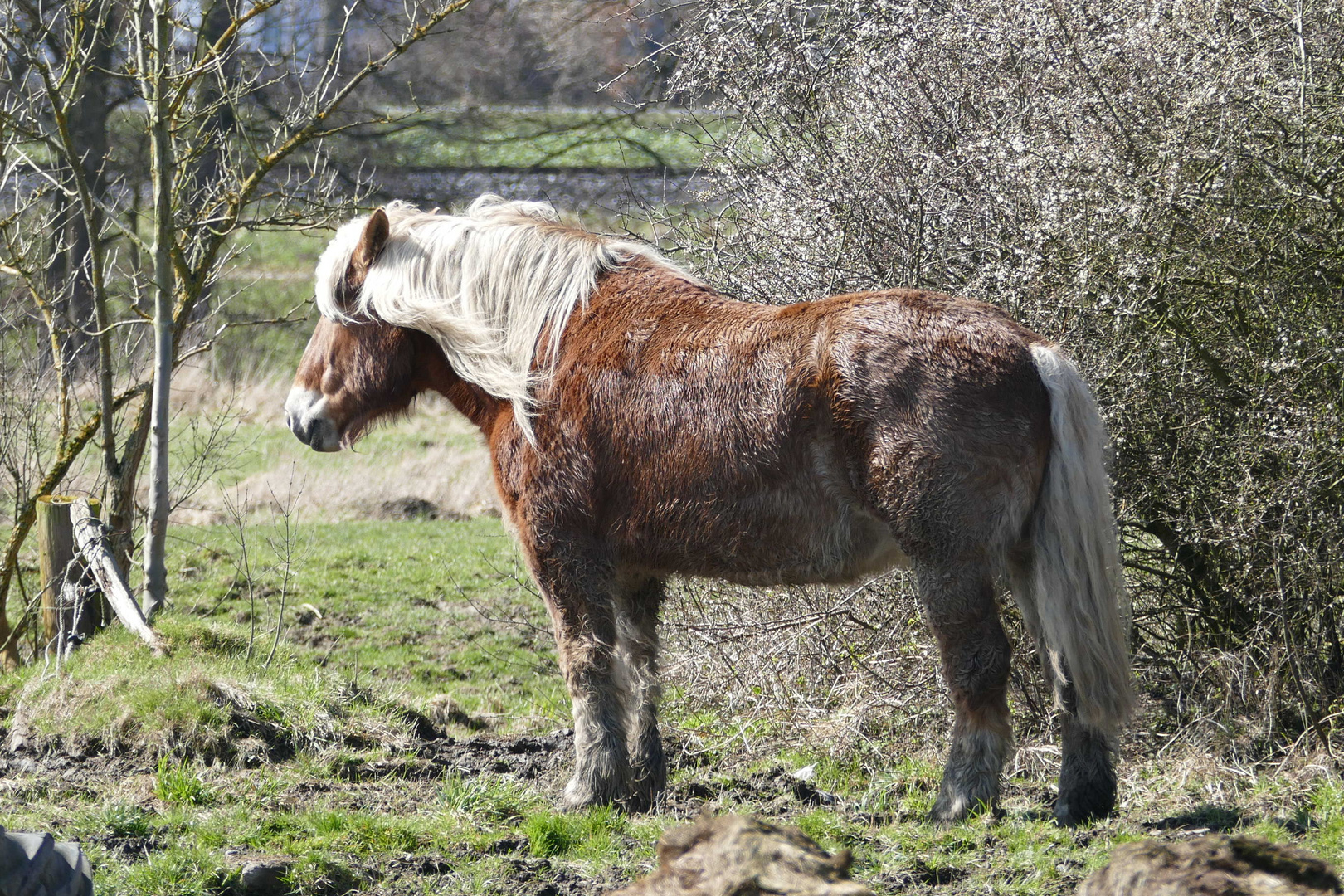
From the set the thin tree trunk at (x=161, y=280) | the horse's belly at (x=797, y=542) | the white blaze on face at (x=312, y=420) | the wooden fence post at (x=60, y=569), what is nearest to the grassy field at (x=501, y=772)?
the wooden fence post at (x=60, y=569)

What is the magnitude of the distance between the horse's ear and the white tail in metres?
2.62

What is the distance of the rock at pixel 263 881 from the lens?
3717mm

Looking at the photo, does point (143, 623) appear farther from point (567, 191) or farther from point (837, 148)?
point (567, 191)

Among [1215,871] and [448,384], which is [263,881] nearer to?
[448,384]

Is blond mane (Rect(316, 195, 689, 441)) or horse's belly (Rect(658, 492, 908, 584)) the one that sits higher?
blond mane (Rect(316, 195, 689, 441))

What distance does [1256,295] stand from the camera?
471 centimetres

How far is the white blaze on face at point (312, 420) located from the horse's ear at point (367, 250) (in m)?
0.50

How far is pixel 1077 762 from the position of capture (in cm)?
413

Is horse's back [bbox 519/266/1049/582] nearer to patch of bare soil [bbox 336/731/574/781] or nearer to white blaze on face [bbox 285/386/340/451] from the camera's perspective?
white blaze on face [bbox 285/386/340/451]

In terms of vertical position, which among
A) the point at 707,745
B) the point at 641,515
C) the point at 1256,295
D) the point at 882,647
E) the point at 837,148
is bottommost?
the point at 707,745

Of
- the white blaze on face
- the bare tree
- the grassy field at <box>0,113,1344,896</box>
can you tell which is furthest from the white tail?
the bare tree

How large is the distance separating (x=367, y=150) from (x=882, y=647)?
1854 cm

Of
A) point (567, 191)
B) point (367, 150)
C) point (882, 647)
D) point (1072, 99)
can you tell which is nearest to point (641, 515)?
point (882, 647)

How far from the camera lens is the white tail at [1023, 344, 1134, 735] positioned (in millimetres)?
3914
